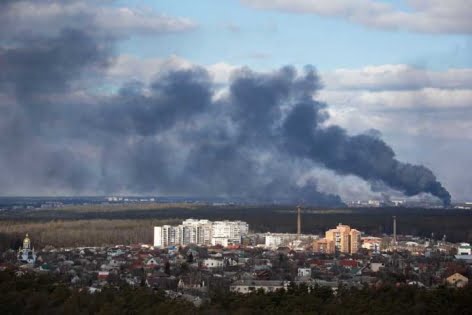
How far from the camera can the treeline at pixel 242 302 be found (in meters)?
22.5

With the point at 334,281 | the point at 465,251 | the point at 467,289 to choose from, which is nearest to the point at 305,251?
the point at 465,251

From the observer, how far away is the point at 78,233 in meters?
63.0

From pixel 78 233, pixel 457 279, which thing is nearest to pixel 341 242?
pixel 78 233

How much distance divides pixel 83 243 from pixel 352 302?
125 ft

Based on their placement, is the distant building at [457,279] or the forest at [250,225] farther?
the forest at [250,225]

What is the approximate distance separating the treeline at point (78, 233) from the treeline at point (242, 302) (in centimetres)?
2793

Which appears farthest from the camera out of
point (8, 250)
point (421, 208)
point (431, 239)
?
point (421, 208)

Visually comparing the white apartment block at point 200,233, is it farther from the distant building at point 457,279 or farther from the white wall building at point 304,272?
the distant building at point 457,279

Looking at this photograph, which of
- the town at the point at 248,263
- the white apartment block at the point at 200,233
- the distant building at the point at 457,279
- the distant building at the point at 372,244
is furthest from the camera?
the white apartment block at the point at 200,233

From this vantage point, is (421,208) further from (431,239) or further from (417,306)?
(417,306)

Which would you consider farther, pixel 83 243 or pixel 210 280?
pixel 83 243

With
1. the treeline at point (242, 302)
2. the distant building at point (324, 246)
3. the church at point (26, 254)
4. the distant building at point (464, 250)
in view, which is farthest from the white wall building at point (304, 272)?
the distant building at point (324, 246)

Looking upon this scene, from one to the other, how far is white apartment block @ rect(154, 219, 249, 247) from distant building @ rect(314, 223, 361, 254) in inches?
284

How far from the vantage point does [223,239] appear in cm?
6550
